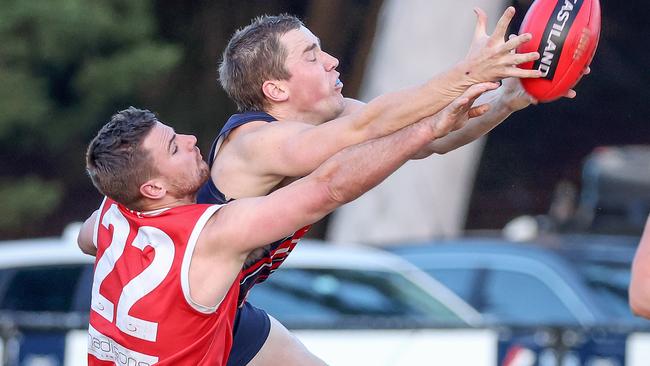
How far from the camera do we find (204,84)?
46.7 ft

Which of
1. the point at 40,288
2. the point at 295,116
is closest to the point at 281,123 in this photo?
the point at 295,116

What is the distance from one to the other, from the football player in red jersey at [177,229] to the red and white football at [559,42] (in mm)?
432

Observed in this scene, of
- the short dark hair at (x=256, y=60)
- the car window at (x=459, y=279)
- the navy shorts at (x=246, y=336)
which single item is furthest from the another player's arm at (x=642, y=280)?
the car window at (x=459, y=279)

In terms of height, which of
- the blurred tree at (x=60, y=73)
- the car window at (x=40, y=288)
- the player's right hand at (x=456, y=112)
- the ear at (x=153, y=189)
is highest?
the blurred tree at (x=60, y=73)

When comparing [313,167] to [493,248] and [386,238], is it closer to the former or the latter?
[493,248]

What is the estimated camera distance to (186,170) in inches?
167

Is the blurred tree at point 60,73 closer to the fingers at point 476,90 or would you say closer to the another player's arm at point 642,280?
the fingers at point 476,90

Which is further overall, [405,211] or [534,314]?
[405,211]

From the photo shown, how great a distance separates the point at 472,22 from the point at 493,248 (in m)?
3.80

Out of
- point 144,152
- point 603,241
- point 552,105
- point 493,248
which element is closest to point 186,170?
point 144,152

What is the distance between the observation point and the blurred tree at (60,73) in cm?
1098

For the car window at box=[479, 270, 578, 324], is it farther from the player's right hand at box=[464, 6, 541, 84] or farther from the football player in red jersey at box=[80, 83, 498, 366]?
the player's right hand at box=[464, 6, 541, 84]

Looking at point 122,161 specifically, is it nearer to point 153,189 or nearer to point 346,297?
point 153,189

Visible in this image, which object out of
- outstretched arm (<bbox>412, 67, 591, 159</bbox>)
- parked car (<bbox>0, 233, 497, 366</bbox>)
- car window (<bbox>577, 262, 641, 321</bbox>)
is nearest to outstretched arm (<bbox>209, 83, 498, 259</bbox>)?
outstretched arm (<bbox>412, 67, 591, 159</bbox>)
